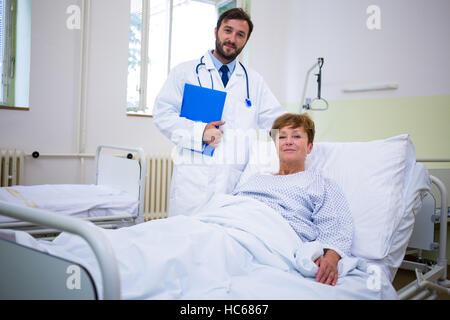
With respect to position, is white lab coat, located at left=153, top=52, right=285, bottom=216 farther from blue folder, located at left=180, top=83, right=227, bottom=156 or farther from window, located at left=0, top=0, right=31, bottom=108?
window, located at left=0, top=0, right=31, bottom=108

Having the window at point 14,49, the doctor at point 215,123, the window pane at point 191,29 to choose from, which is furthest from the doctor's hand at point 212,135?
the window pane at point 191,29

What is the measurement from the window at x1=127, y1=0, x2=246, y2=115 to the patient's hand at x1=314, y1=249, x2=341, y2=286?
278 cm

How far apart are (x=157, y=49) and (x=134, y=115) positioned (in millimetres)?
753

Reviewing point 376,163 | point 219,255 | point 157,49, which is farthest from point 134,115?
point 219,255

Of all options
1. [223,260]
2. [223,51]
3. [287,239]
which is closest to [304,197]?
[287,239]

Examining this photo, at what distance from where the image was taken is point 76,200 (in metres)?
2.19

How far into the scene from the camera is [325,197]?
1.48 metres

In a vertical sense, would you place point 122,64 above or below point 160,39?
below

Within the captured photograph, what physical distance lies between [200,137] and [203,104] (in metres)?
0.18

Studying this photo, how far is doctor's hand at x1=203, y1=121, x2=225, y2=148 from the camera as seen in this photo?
1.82 m

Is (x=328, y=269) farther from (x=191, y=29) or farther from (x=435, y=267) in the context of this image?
(x=191, y=29)

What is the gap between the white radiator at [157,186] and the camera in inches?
143

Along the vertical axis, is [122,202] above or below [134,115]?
below
